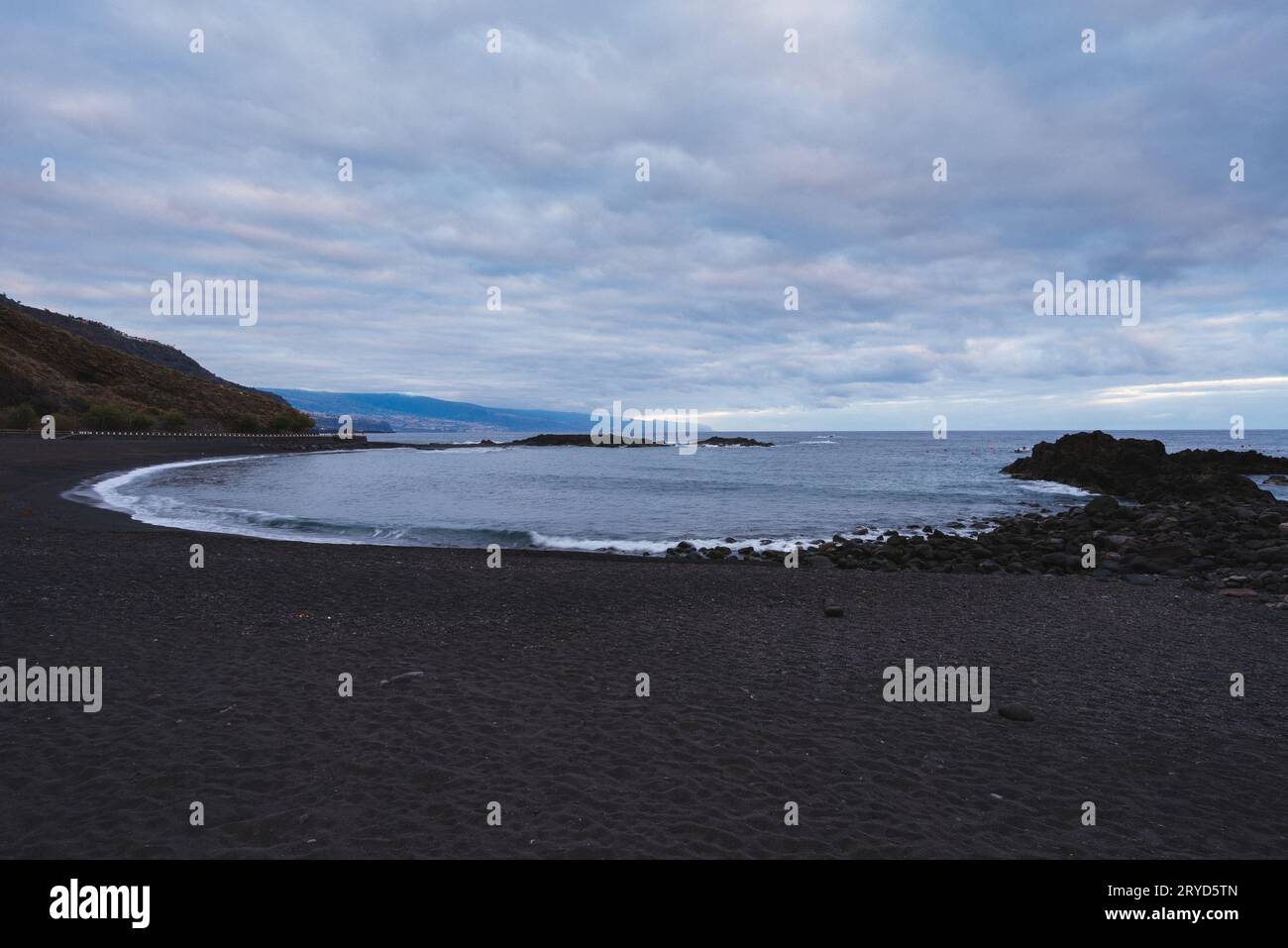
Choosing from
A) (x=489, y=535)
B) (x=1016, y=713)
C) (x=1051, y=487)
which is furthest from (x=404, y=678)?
(x=1051, y=487)

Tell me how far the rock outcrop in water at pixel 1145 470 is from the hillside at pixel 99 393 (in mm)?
97695

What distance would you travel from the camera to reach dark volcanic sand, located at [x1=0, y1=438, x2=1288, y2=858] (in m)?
5.59

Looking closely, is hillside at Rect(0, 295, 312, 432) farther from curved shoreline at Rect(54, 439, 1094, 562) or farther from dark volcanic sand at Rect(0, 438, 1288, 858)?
dark volcanic sand at Rect(0, 438, 1288, 858)

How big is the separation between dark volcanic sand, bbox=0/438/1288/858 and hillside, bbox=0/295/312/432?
3287 inches

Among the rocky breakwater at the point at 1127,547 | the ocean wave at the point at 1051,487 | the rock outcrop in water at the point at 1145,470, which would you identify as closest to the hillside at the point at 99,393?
the rocky breakwater at the point at 1127,547

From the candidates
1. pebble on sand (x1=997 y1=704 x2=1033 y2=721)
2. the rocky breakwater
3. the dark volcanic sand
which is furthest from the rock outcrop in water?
pebble on sand (x1=997 y1=704 x2=1033 y2=721)

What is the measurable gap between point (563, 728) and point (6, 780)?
4974 millimetres

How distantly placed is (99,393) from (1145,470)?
119435mm

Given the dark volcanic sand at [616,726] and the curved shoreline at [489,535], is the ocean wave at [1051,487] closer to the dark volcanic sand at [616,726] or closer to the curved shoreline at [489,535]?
the curved shoreline at [489,535]

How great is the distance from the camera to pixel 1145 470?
4653 cm

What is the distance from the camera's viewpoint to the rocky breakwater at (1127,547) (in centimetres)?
1912

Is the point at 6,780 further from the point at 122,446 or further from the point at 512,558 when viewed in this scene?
the point at 122,446
